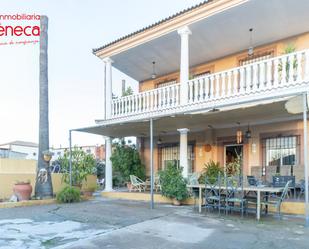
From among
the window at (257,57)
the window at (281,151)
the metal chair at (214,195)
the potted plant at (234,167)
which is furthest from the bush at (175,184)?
the window at (257,57)

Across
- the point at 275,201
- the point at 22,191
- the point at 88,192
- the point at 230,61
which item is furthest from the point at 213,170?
the point at 22,191

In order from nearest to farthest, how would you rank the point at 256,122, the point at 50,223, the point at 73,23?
the point at 50,223, the point at 256,122, the point at 73,23

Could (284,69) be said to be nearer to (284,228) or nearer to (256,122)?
(256,122)

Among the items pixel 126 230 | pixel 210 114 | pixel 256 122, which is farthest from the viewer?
pixel 256 122

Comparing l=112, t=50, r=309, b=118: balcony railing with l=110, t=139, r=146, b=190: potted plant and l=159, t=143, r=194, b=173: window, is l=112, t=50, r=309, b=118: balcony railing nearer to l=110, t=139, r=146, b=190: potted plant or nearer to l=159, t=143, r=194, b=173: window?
l=110, t=139, r=146, b=190: potted plant

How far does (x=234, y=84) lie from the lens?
11055 mm

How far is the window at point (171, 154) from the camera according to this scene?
1558cm

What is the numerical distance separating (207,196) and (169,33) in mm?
6082

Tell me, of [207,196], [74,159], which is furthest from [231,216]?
[74,159]

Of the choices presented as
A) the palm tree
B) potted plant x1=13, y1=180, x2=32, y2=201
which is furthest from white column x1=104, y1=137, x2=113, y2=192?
potted plant x1=13, y1=180, x2=32, y2=201

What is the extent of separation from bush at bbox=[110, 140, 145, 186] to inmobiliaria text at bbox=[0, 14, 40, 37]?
6106 millimetres

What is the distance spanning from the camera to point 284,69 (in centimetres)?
982

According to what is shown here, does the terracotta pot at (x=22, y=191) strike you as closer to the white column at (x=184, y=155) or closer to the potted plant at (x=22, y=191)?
the potted plant at (x=22, y=191)

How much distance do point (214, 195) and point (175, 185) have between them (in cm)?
188
